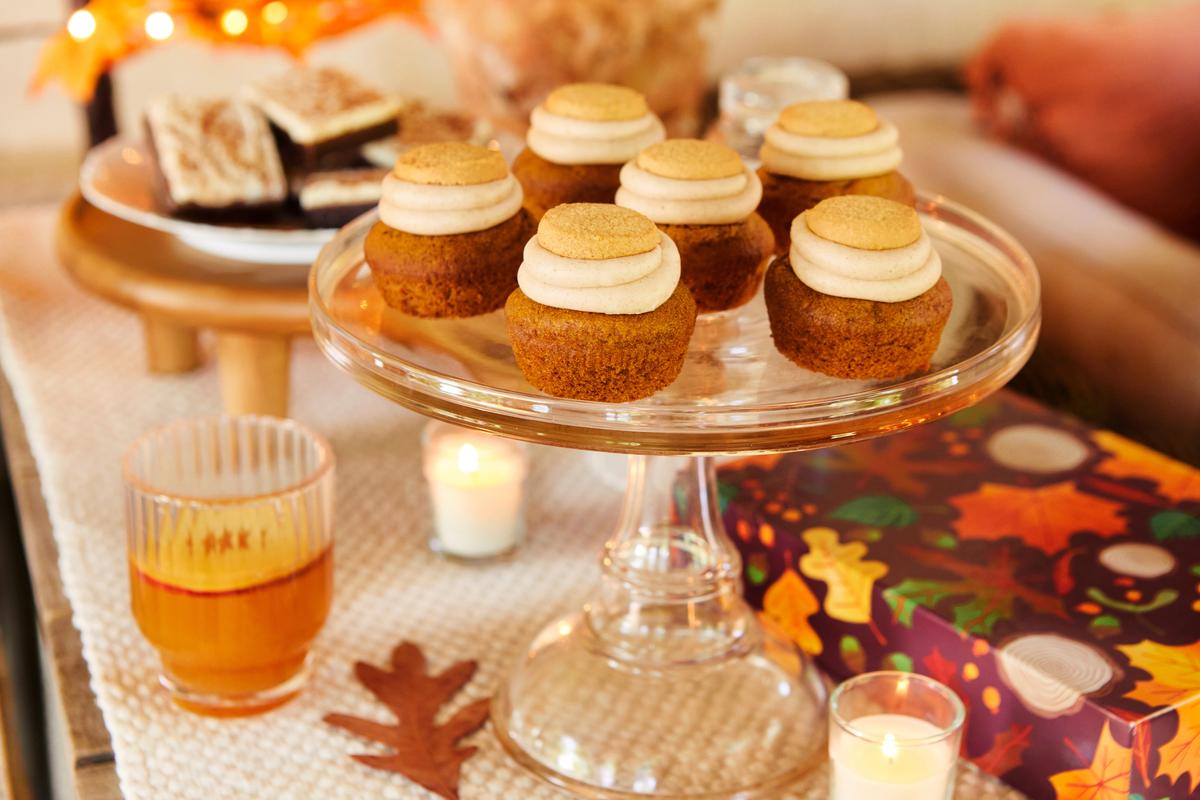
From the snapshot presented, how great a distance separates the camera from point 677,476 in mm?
855

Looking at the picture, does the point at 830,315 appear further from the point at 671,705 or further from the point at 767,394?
the point at 671,705

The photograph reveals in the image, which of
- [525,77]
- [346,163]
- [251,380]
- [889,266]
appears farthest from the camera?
[525,77]

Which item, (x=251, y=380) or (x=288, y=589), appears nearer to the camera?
(x=288, y=589)

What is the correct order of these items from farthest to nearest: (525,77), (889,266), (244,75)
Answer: (244,75), (525,77), (889,266)

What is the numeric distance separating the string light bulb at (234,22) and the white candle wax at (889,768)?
1.34 metres

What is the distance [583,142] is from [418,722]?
0.38 metres

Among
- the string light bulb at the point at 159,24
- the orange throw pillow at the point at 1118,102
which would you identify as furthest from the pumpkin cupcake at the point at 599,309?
the string light bulb at the point at 159,24

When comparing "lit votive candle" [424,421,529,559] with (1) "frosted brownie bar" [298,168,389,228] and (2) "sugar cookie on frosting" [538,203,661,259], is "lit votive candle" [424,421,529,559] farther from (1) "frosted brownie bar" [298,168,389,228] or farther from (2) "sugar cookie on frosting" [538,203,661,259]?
(2) "sugar cookie on frosting" [538,203,661,259]

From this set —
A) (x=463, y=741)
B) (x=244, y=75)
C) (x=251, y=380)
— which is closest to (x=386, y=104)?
(x=251, y=380)

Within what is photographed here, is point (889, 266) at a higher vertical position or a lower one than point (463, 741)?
higher

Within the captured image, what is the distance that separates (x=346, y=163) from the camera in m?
1.22

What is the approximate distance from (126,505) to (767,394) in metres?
0.39

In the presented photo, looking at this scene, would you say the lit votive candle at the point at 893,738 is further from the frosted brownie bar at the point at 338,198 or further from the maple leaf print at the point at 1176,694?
the frosted brownie bar at the point at 338,198

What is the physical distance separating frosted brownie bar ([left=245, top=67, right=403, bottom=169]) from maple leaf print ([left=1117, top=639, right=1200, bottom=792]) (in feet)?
2.61
